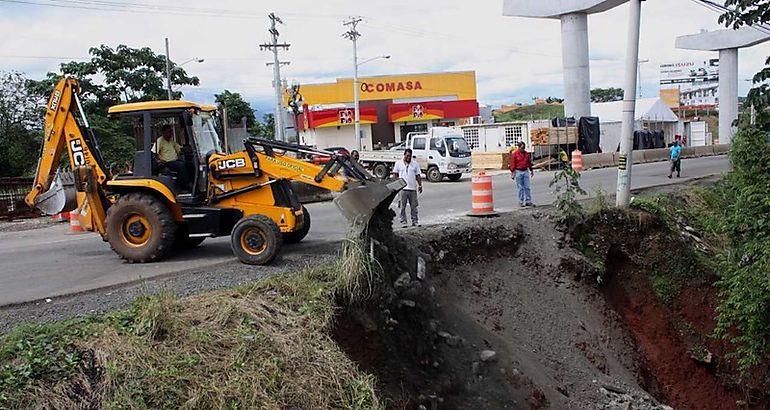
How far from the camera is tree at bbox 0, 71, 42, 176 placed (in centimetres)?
3120

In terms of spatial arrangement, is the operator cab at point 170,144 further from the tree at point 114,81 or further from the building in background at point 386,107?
the building in background at point 386,107

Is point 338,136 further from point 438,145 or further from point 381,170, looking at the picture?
point 438,145

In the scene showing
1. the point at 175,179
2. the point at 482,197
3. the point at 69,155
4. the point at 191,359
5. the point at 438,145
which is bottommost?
the point at 191,359

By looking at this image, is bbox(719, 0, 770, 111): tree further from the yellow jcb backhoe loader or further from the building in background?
the building in background

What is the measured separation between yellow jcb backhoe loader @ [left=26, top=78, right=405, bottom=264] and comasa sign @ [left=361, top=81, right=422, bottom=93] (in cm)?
5300

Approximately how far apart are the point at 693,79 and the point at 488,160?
399ft

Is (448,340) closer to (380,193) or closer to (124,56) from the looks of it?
(380,193)

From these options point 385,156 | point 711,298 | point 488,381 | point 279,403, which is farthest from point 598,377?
point 385,156

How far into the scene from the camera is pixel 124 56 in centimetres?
3662

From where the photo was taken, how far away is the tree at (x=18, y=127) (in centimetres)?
3120

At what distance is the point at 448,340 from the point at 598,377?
10.3ft

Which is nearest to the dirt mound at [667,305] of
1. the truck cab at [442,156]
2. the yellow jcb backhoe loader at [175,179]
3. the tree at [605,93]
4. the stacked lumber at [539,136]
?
the yellow jcb backhoe loader at [175,179]

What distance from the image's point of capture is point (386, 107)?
6147 cm

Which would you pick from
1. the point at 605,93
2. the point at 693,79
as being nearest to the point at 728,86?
the point at 605,93
